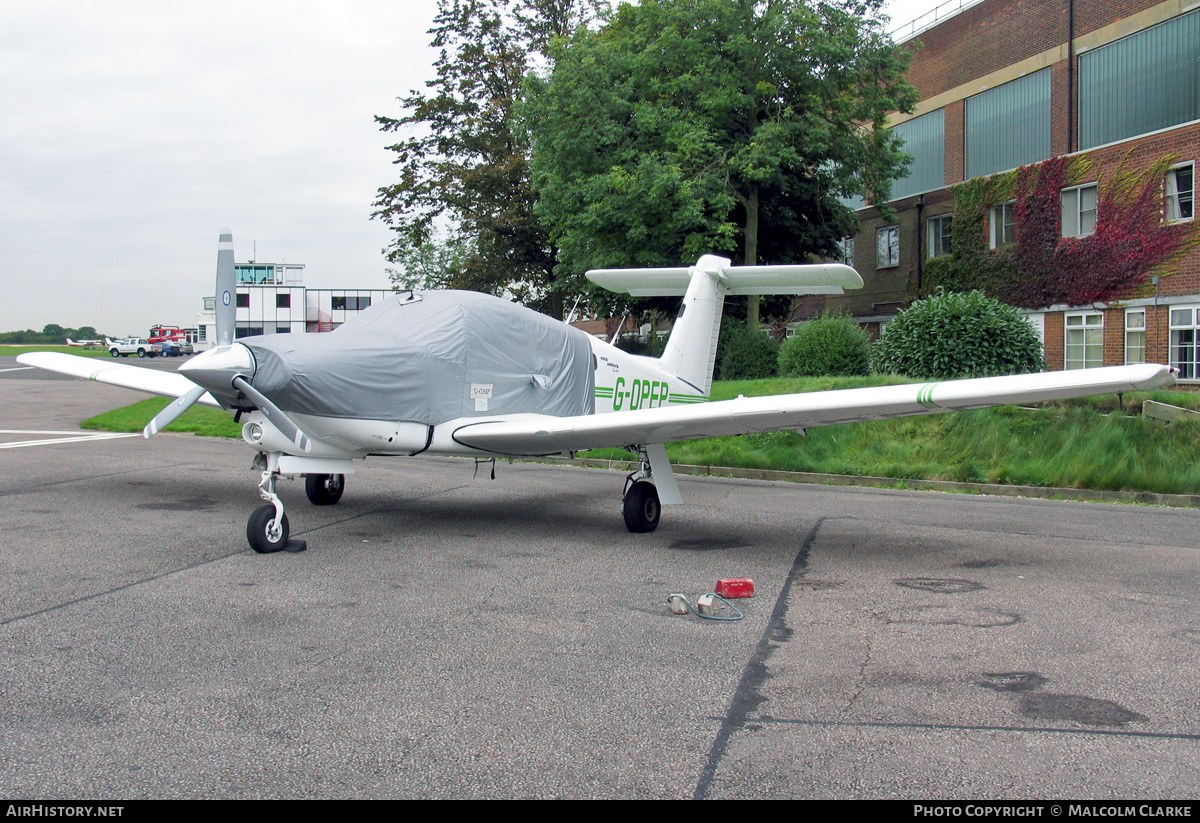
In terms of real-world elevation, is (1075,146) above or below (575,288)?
above

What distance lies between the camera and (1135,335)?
80.4 ft

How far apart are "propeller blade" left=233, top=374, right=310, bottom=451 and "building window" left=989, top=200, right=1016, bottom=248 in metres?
26.4

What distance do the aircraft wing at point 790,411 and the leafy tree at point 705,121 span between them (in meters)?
15.6

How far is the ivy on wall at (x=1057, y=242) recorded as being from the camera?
23.8 metres

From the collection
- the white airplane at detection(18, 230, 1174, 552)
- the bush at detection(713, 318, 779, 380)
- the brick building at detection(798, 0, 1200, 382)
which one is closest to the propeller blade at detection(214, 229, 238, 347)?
the white airplane at detection(18, 230, 1174, 552)

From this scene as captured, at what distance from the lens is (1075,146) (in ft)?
92.2

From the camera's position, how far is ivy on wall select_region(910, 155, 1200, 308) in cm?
2383

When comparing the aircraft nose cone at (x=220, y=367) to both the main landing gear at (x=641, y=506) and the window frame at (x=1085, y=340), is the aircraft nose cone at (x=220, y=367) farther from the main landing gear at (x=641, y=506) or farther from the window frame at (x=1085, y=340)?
the window frame at (x=1085, y=340)

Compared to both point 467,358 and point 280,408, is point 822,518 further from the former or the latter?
point 280,408

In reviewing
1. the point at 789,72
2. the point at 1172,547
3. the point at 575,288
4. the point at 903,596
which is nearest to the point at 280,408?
the point at 903,596

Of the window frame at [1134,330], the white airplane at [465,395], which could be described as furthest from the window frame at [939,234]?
the white airplane at [465,395]

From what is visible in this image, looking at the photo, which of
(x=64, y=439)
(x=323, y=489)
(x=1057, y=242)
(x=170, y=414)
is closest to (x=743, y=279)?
(x=323, y=489)

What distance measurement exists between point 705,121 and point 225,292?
18061 millimetres
